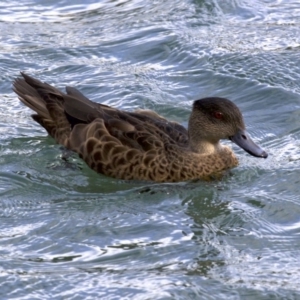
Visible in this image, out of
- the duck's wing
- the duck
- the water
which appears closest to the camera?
the water

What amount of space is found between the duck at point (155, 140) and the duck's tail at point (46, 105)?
0.08 m

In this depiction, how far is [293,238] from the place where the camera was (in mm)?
8953

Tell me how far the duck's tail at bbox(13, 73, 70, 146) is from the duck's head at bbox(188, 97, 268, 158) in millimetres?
1347

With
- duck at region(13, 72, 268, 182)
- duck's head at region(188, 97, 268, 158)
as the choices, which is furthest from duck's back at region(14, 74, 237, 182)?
duck's head at region(188, 97, 268, 158)

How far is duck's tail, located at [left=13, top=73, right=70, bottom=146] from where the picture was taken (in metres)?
10.9

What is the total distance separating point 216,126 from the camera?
33.7ft

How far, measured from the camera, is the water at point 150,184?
830 cm

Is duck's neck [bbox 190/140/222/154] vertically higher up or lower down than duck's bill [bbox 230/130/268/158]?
lower down

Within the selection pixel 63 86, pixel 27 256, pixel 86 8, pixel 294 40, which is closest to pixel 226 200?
pixel 27 256

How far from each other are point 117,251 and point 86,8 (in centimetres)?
713

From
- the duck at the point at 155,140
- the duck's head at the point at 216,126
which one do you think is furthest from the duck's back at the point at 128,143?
the duck's head at the point at 216,126

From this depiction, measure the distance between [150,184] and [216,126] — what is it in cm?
86

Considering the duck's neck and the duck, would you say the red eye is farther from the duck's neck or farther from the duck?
the duck's neck

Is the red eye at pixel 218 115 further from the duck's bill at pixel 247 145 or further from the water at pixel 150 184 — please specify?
the water at pixel 150 184
